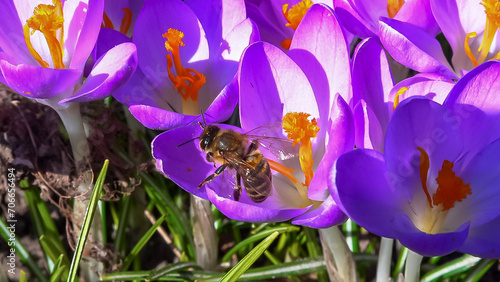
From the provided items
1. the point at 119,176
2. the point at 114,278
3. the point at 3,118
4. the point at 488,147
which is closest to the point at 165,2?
the point at 119,176

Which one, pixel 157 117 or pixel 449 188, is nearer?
pixel 449 188

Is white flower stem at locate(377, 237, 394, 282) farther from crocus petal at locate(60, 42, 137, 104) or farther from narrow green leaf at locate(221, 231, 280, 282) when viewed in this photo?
crocus petal at locate(60, 42, 137, 104)

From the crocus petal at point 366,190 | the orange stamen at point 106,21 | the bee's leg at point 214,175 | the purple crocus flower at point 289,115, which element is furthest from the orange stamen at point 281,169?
the orange stamen at point 106,21

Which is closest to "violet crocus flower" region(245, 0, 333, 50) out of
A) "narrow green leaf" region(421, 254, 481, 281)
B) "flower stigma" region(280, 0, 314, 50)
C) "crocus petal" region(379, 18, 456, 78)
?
"flower stigma" region(280, 0, 314, 50)

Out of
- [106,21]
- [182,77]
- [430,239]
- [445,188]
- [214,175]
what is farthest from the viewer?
[106,21]

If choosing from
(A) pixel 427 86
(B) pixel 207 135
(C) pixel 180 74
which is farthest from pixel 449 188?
(C) pixel 180 74

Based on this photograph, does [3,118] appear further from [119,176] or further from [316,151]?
[316,151]

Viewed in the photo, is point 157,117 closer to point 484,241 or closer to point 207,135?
point 207,135
